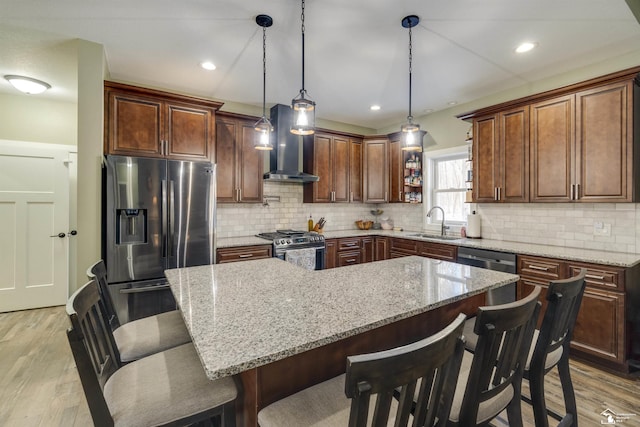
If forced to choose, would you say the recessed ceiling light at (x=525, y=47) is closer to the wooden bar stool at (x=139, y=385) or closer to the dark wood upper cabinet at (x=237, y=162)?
the dark wood upper cabinet at (x=237, y=162)

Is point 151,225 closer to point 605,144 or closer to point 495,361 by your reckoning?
point 495,361

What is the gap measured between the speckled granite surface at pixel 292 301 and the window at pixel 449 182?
2.50 metres

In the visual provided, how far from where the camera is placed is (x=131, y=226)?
9.46 feet

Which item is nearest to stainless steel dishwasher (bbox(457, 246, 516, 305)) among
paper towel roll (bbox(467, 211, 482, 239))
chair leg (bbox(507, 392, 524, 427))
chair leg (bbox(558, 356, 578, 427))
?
paper towel roll (bbox(467, 211, 482, 239))

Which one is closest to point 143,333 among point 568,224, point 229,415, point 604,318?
point 229,415

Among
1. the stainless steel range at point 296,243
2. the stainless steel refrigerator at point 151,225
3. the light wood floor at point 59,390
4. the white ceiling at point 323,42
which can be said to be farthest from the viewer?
the stainless steel range at point 296,243

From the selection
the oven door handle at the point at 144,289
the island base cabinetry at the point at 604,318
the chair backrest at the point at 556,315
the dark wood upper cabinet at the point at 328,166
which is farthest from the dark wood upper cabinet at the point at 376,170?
the chair backrest at the point at 556,315

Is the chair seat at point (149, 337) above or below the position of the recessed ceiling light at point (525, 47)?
below

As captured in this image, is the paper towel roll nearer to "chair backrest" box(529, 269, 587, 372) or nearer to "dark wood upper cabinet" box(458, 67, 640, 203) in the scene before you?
"dark wood upper cabinet" box(458, 67, 640, 203)

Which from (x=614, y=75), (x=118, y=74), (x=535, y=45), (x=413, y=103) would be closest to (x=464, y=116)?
(x=413, y=103)

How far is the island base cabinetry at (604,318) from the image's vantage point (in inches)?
96.3

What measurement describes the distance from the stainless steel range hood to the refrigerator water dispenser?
168 cm

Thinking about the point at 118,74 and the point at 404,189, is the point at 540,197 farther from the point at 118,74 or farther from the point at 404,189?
the point at 118,74

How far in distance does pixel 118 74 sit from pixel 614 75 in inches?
188
